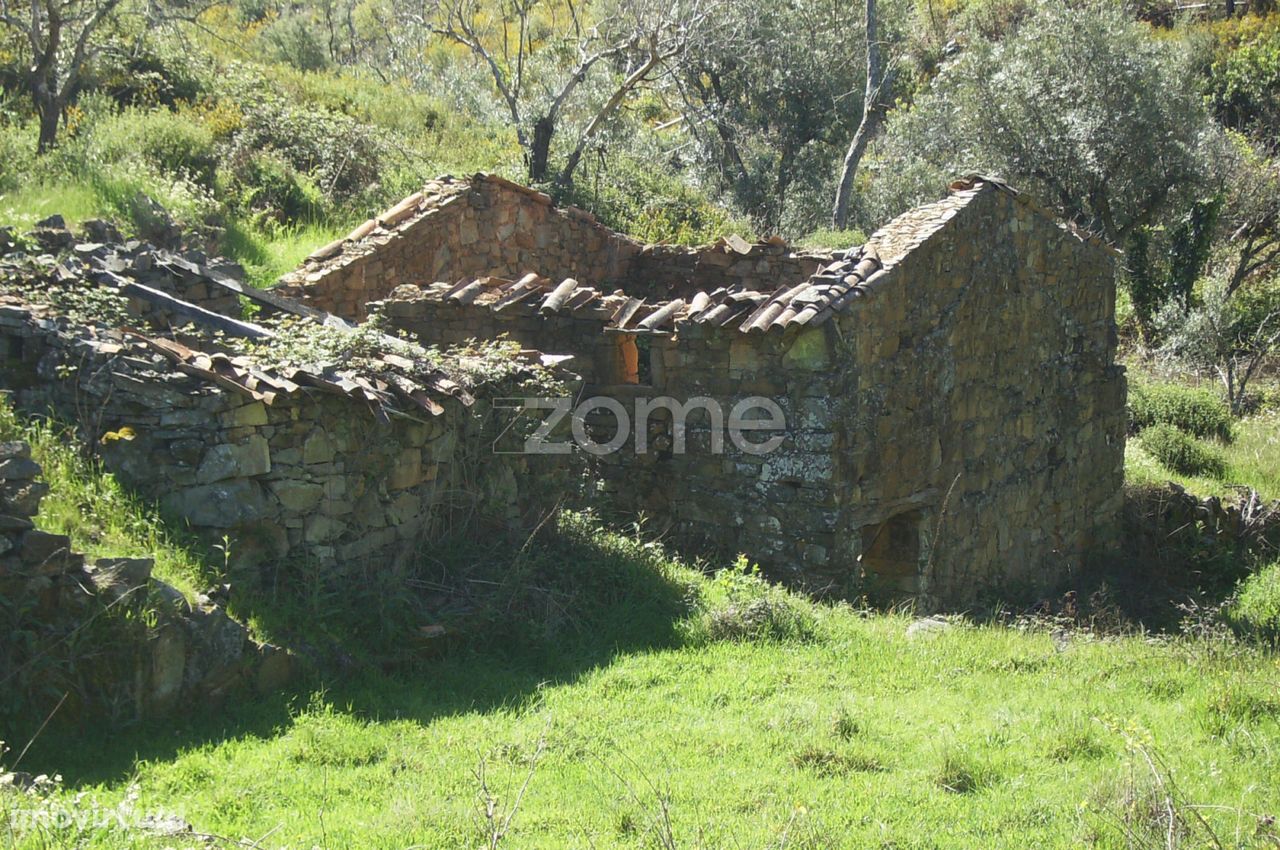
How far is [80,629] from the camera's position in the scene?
5680 mm

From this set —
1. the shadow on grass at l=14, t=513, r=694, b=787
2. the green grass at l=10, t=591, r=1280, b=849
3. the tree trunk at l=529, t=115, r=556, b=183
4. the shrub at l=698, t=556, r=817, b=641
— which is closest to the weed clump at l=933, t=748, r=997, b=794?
the green grass at l=10, t=591, r=1280, b=849

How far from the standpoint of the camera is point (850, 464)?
396 inches

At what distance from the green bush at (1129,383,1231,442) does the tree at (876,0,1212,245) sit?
595 centimetres

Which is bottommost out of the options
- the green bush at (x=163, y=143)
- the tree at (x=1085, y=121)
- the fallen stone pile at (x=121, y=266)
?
the fallen stone pile at (x=121, y=266)

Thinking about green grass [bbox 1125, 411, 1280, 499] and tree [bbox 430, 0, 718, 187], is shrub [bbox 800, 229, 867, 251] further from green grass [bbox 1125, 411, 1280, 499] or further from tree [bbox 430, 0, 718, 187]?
green grass [bbox 1125, 411, 1280, 499]

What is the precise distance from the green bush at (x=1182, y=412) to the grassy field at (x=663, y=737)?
11173 mm

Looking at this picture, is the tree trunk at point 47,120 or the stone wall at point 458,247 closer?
the stone wall at point 458,247

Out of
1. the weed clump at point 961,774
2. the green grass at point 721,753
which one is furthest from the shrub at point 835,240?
the weed clump at point 961,774

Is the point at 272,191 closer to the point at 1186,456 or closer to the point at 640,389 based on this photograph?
the point at 640,389

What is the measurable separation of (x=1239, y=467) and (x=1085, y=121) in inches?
340

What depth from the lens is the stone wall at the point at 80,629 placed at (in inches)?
218

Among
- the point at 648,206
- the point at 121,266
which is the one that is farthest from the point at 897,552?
the point at 648,206

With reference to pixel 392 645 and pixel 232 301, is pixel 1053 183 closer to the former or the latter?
pixel 232 301

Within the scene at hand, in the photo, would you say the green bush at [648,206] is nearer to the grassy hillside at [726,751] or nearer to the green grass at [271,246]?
the green grass at [271,246]
